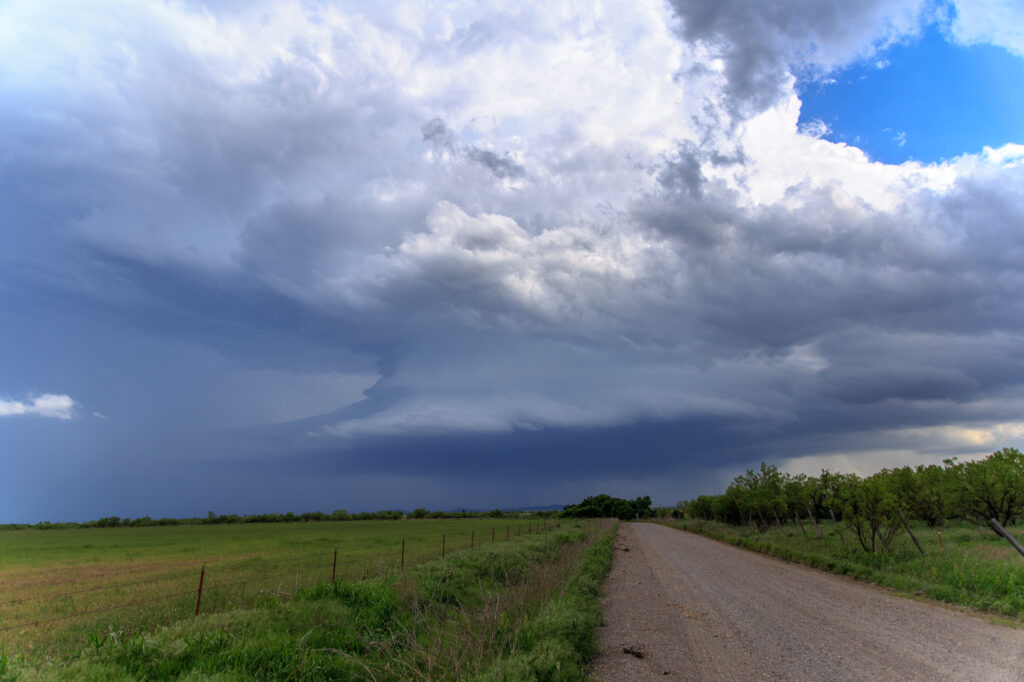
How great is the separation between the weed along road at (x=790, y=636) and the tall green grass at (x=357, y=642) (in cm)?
121

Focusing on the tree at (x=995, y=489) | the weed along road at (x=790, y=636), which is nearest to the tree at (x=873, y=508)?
the tree at (x=995, y=489)

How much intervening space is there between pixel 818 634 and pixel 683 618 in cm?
291

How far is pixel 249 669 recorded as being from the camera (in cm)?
809

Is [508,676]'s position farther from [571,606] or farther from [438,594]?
[438,594]

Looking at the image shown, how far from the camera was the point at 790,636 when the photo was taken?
10727 mm

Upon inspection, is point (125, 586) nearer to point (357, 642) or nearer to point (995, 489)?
point (357, 642)

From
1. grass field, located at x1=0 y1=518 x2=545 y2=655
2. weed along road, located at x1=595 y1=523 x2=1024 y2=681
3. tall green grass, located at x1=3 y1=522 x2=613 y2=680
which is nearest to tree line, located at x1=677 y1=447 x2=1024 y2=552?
weed along road, located at x1=595 y1=523 x2=1024 y2=681

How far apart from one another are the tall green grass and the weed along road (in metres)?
1.21

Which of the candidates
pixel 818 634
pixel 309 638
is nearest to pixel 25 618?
pixel 309 638

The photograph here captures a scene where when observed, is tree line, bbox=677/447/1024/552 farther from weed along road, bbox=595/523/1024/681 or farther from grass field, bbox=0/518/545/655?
grass field, bbox=0/518/545/655

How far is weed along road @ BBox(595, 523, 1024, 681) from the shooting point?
330 inches

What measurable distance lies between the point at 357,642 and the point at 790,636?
29.2 ft

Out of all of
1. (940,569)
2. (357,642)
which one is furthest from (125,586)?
(940,569)

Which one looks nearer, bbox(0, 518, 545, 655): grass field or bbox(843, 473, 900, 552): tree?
bbox(0, 518, 545, 655): grass field
